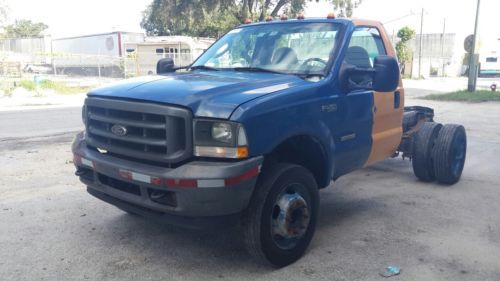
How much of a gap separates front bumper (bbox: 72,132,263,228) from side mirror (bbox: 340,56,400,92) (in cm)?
137

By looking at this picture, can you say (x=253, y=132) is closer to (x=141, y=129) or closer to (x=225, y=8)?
(x=141, y=129)

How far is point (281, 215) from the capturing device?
12.4 ft

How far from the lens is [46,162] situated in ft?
24.5

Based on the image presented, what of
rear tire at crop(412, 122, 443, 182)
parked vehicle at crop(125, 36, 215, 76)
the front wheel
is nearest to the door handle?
rear tire at crop(412, 122, 443, 182)

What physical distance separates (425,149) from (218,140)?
3736mm

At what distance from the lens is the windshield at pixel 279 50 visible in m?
4.49

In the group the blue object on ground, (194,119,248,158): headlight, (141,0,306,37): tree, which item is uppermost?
(141,0,306,37): tree

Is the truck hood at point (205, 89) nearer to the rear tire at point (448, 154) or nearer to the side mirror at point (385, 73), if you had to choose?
Result: the side mirror at point (385, 73)

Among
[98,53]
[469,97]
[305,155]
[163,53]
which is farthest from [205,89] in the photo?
[98,53]

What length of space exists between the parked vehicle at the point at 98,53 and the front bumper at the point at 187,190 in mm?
30847

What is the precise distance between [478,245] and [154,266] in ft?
9.34

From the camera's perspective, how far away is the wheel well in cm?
396

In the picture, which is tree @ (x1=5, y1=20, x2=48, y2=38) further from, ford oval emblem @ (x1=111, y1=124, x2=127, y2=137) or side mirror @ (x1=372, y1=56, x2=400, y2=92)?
side mirror @ (x1=372, y1=56, x2=400, y2=92)

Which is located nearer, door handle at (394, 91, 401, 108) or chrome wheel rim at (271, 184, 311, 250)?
chrome wheel rim at (271, 184, 311, 250)
